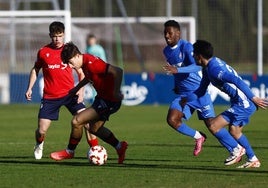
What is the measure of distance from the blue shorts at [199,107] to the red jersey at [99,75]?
1.76 m

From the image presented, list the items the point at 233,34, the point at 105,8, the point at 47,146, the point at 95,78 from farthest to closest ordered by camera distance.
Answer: the point at 105,8 → the point at 233,34 → the point at 47,146 → the point at 95,78


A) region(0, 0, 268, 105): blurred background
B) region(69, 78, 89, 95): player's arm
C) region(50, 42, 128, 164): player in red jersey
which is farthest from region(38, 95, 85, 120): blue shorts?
region(0, 0, 268, 105): blurred background

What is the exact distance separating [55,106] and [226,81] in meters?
3.35

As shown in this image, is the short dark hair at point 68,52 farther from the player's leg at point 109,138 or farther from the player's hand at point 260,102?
the player's hand at point 260,102

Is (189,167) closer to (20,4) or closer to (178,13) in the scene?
(178,13)

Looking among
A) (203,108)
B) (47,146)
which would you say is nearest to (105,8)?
(47,146)

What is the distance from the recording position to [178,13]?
124 feet

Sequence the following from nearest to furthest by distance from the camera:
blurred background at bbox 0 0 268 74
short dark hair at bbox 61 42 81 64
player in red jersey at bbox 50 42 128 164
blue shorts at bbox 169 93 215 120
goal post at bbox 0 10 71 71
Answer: short dark hair at bbox 61 42 81 64 < player in red jersey at bbox 50 42 128 164 < blue shorts at bbox 169 93 215 120 < goal post at bbox 0 10 71 71 < blurred background at bbox 0 0 268 74

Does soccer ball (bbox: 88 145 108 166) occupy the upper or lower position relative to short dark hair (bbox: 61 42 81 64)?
lower

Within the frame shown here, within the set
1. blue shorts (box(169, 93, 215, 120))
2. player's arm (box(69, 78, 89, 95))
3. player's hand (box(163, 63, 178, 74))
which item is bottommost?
blue shorts (box(169, 93, 215, 120))

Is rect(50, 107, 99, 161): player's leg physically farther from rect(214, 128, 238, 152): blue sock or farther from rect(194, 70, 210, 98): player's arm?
rect(214, 128, 238, 152): blue sock

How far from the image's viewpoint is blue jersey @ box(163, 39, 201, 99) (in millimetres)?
16188

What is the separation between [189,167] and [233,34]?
75.8 ft

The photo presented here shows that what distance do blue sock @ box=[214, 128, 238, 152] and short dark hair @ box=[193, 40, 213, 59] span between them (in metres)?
1.36
